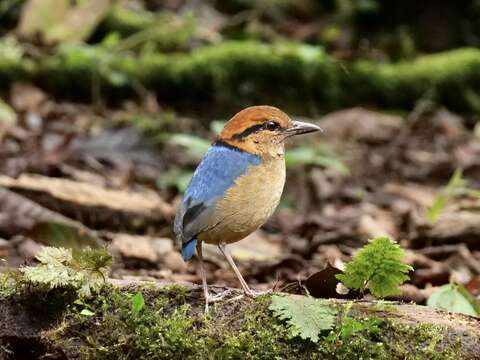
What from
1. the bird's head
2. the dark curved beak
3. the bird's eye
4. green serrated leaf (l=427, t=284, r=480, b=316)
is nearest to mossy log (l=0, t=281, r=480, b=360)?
green serrated leaf (l=427, t=284, r=480, b=316)

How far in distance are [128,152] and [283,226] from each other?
1815 millimetres

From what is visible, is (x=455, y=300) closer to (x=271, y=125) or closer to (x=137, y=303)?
(x=271, y=125)

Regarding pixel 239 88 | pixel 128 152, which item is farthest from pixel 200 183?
pixel 239 88

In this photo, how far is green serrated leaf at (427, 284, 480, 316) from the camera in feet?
13.8

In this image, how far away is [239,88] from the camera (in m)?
10.4

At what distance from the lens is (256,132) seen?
423 cm

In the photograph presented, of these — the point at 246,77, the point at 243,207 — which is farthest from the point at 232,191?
the point at 246,77

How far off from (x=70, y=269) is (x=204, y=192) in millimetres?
726

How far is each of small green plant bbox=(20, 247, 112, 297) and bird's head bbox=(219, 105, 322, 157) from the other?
3.23 ft

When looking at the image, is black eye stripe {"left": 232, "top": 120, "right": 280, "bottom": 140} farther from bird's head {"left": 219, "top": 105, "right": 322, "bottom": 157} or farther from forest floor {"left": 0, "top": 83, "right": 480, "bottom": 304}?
forest floor {"left": 0, "top": 83, "right": 480, "bottom": 304}

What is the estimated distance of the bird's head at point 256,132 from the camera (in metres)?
4.19

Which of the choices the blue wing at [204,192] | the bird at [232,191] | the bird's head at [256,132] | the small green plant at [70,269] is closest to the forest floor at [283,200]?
the bird at [232,191]

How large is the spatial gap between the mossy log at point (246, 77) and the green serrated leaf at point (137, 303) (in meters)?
6.67

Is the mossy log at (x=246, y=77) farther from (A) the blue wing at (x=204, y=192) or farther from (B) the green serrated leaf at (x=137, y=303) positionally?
(B) the green serrated leaf at (x=137, y=303)
